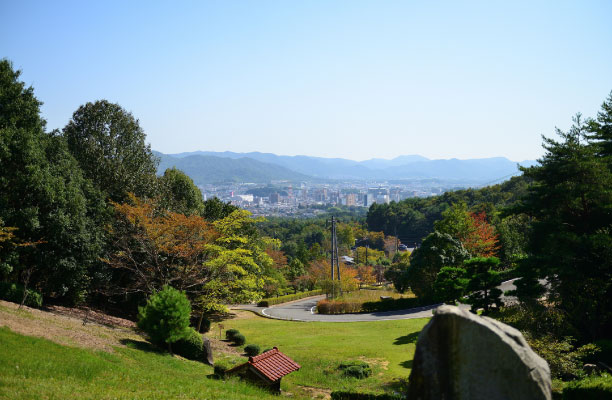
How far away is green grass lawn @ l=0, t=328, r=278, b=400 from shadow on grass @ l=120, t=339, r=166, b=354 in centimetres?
156

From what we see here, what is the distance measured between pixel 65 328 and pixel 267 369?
26.2 ft

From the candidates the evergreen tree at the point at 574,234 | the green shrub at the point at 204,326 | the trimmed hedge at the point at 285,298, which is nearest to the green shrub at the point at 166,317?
the green shrub at the point at 204,326

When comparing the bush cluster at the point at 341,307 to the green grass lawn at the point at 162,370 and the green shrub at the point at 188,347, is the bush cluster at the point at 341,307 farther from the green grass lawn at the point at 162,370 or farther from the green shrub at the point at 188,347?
the green shrub at the point at 188,347

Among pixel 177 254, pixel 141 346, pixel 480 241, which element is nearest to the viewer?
pixel 141 346

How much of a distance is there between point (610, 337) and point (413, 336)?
859 cm

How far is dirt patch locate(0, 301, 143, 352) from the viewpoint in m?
13.4

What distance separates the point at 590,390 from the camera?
394 inches

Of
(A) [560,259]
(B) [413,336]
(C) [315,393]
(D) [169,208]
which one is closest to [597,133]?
(A) [560,259]

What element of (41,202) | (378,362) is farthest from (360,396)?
(41,202)

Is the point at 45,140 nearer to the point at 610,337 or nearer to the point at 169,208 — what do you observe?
the point at 169,208

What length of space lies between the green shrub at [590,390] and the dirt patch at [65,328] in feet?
45.3

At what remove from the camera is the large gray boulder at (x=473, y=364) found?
5.05 meters

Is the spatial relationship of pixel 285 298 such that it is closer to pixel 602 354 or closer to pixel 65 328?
pixel 65 328

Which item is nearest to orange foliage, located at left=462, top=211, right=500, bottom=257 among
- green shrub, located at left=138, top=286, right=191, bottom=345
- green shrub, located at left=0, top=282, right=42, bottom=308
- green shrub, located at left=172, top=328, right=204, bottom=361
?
green shrub, located at left=172, top=328, right=204, bottom=361
